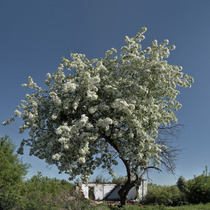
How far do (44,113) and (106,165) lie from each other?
4.32 metres

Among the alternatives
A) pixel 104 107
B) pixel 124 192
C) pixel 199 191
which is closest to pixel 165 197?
pixel 199 191

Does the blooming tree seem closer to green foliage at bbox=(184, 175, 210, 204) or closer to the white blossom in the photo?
the white blossom

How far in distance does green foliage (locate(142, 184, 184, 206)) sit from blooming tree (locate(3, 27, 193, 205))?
779 centimetres

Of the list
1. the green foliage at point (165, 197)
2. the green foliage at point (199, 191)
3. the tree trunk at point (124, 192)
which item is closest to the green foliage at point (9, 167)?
the tree trunk at point (124, 192)

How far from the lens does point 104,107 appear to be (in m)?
9.98

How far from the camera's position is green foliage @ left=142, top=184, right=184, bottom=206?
18.4 meters

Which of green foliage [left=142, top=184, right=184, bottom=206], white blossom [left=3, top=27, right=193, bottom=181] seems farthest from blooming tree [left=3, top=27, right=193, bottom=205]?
green foliage [left=142, top=184, right=184, bottom=206]

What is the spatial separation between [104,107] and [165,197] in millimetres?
11920

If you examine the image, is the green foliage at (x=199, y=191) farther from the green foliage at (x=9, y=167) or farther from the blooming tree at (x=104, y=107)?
the green foliage at (x=9, y=167)

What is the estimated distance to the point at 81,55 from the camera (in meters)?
11.7

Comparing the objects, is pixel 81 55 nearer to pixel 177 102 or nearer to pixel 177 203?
pixel 177 102

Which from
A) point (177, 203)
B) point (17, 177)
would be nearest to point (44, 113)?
point (17, 177)

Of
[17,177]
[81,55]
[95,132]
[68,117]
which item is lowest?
[17,177]

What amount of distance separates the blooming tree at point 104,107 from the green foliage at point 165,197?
7786mm
